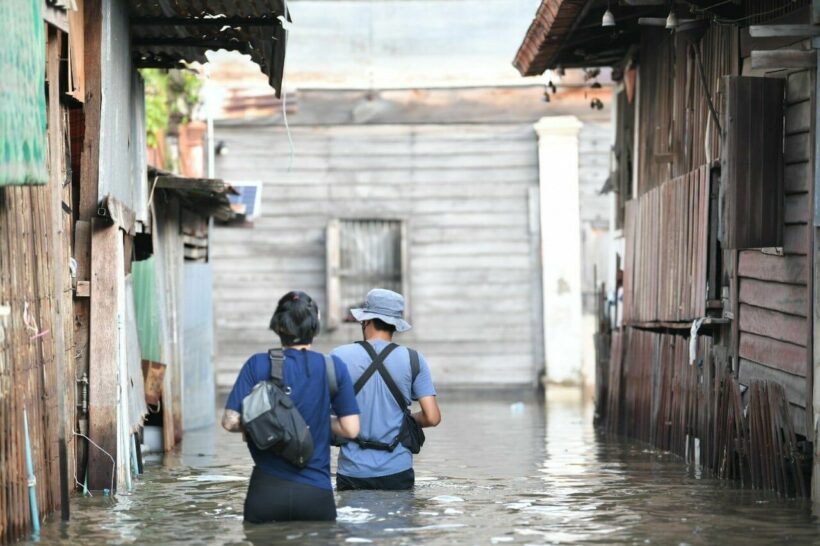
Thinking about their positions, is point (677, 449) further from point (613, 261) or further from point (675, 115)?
point (613, 261)

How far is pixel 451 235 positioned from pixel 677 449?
11339 millimetres

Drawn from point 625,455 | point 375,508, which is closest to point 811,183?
point 375,508

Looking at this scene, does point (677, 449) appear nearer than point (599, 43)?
Yes

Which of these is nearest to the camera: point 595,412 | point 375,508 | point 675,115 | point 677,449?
point 375,508

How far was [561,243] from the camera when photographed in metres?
24.9

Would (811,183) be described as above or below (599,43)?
below

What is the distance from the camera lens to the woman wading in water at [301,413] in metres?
8.02

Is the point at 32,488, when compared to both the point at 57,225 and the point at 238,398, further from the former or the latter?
the point at 57,225

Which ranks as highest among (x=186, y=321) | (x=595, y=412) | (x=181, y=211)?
(x=181, y=211)

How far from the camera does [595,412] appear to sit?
1958cm

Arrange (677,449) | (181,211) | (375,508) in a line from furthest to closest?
(181,211), (677,449), (375,508)

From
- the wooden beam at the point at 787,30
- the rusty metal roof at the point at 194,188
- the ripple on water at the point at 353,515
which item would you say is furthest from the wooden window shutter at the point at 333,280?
the ripple on water at the point at 353,515

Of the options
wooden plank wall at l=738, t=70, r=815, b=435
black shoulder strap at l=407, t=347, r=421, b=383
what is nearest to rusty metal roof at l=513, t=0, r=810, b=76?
wooden plank wall at l=738, t=70, r=815, b=435

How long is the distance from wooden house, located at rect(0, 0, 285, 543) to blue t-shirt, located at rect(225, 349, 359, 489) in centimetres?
141
